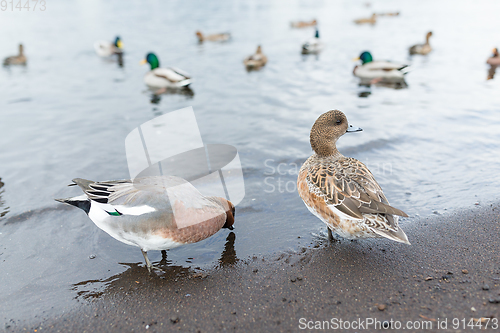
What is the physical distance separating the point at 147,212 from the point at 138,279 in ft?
2.36

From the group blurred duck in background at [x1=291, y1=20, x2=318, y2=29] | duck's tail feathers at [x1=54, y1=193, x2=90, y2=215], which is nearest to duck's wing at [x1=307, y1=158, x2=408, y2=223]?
duck's tail feathers at [x1=54, y1=193, x2=90, y2=215]

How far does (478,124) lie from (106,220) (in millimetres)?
7298

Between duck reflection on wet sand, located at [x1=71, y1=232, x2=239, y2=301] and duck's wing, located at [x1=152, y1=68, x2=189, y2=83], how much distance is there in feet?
26.7

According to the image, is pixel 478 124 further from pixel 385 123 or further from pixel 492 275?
pixel 492 275

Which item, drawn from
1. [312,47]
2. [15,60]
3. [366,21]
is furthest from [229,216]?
[366,21]

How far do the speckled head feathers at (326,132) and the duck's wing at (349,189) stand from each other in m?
0.37

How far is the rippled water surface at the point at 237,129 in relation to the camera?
4180 millimetres

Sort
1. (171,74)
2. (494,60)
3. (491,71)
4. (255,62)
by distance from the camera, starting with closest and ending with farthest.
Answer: (171,74) → (491,71) → (494,60) → (255,62)

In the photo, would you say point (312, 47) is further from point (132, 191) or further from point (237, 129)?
point (132, 191)

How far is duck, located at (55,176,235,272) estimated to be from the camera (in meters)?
3.58

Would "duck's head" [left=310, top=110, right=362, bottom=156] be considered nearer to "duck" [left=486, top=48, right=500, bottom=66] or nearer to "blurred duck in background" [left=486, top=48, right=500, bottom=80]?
"blurred duck in background" [left=486, top=48, right=500, bottom=80]

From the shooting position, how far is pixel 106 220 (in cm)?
364

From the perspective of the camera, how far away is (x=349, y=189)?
142 inches

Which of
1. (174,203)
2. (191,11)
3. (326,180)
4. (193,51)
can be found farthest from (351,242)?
(191,11)
